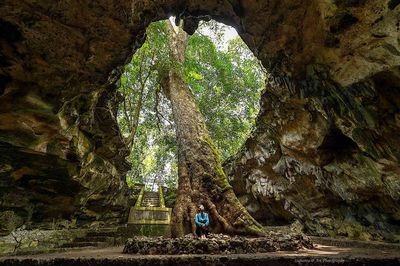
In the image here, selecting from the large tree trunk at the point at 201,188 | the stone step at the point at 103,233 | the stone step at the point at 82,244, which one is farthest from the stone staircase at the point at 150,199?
the large tree trunk at the point at 201,188

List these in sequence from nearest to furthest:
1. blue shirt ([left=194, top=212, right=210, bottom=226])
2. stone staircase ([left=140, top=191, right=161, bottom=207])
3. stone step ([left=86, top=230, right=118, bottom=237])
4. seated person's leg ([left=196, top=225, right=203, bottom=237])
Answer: seated person's leg ([left=196, top=225, right=203, bottom=237])
blue shirt ([left=194, top=212, right=210, bottom=226])
stone step ([left=86, top=230, right=118, bottom=237])
stone staircase ([left=140, top=191, right=161, bottom=207])

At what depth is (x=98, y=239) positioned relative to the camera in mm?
8328

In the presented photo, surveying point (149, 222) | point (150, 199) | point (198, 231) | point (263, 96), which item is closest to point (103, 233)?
point (149, 222)

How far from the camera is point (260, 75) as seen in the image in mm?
16547

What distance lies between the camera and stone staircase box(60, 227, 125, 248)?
7.46m

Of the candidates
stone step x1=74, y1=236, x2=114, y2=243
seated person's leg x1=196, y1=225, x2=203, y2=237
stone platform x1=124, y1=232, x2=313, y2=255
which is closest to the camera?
stone platform x1=124, y1=232, x2=313, y2=255

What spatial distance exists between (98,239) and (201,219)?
4.52 m

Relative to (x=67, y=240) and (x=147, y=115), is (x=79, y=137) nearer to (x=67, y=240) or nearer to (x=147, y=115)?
(x=67, y=240)

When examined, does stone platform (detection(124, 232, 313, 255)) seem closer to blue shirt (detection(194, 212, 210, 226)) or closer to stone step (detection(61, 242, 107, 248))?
blue shirt (detection(194, 212, 210, 226))

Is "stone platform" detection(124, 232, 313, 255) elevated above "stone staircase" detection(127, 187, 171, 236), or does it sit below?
below

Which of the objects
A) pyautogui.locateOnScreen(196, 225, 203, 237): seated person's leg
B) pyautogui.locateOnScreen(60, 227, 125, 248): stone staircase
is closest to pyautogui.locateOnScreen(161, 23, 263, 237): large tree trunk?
pyautogui.locateOnScreen(196, 225, 203, 237): seated person's leg

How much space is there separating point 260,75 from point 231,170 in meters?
6.61

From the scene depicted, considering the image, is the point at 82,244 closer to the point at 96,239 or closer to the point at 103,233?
the point at 96,239

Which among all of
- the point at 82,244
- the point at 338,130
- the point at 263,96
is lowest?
the point at 82,244
